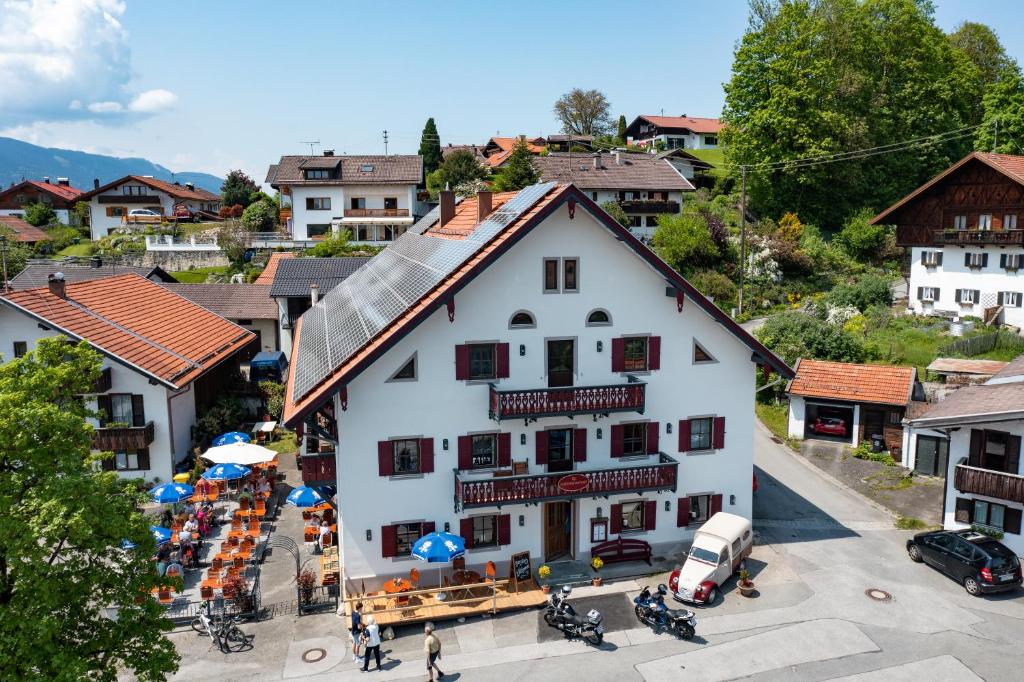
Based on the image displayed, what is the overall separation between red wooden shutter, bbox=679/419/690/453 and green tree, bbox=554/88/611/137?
108 meters

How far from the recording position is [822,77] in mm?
70750

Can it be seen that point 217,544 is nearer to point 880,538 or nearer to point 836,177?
point 880,538

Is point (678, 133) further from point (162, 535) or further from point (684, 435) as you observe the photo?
point (162, 535)

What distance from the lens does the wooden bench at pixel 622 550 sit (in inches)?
1016

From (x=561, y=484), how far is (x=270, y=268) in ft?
158

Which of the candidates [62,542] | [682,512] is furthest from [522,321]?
[62,542]

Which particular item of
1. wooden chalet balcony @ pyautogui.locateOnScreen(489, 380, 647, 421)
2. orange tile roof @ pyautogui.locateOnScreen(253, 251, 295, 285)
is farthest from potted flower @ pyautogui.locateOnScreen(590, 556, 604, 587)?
orange tile roof @ pyautogui.locateOnScreen(253, 251, 295, 285)

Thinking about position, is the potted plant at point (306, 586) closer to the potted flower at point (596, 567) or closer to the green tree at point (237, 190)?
the potted flower at point (596, 567)

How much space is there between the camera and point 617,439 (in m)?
26.0

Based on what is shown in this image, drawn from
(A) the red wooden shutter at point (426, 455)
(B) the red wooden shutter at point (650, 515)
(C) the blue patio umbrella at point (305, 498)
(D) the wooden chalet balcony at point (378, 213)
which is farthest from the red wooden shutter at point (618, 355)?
(D) the wooden chalet balcony at point (378, 213)

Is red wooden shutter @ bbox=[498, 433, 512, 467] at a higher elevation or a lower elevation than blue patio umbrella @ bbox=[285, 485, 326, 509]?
higher

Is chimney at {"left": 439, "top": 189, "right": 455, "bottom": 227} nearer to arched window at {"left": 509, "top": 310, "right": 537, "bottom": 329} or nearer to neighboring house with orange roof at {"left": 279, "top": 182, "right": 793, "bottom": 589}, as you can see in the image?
neighboring house with orange roof at {"left": 279, "top": 182, "right": 793, "bottom": 589}

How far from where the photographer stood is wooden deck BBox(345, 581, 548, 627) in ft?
72.7

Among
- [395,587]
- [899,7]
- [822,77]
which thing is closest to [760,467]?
[395,587]
